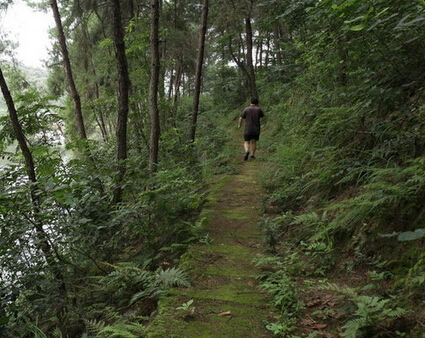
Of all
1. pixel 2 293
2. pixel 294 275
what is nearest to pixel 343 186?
pixel 294 275

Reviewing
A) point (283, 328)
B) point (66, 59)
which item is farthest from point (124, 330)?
point (66, 59)

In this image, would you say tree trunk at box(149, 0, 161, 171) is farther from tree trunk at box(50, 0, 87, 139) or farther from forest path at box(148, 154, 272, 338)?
tree trunk at box(50, 0, 87, 139)

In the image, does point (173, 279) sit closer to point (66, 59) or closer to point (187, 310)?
point (187, 310)

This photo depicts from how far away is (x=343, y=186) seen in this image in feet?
14.5

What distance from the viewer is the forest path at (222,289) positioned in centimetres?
250

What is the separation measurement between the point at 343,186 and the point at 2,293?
181 inches

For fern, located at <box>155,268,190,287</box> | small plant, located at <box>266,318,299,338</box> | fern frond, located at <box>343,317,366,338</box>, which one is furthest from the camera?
fern, located at <box>155,268,190,287</box>

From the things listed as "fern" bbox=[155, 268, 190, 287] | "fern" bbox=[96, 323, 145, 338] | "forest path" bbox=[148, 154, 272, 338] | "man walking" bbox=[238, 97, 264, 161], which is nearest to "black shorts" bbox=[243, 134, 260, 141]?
"man walking" bbox=[238, 97, 264, 161]

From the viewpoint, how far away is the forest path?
8.21 feet

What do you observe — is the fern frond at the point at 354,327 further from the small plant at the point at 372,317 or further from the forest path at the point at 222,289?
the forest path at the point at 222,289

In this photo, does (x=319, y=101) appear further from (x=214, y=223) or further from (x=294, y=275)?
(x=294, y=275)

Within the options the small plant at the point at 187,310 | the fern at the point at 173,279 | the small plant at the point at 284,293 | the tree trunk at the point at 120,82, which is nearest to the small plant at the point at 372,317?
the small plant at the point at 284,293

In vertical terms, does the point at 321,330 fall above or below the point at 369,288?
below

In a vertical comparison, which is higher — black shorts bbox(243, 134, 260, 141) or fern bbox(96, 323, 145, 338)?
black shorts bbox(243, 134, 260, 141)
